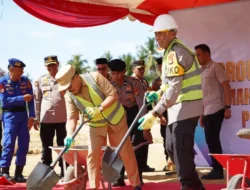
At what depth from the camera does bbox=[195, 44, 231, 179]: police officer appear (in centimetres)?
716

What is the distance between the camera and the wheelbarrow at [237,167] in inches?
178

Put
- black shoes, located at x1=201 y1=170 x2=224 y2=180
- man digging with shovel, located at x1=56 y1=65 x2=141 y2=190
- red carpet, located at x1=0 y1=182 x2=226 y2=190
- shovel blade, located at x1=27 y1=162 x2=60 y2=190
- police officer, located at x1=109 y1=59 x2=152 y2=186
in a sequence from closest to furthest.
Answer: shovel blade, located at x1=27 y1=162 x2=60 y2=190 < man digging with shovel, located at x1=56 y1=65 x2=141 y2=190 < red carpet, located at x1=0 y1=182 x2=226 y2=190 < police officer, located at x1=109 y1=59 x2=152 y2=186 < black shoes, located at x1=201 y1=170 x2=224 y2=180

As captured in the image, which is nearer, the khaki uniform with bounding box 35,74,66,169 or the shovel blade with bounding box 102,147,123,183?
the shovel blade with bounding box 102,147,123,183

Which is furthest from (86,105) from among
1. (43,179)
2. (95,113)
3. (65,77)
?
(43,179)

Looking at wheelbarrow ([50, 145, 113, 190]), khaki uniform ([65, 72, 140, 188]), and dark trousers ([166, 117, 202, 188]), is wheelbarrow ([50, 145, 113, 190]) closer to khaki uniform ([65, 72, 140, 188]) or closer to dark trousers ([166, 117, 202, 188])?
khaki uniform ([65, 72, 140, 188])

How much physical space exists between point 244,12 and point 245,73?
33.2 inches

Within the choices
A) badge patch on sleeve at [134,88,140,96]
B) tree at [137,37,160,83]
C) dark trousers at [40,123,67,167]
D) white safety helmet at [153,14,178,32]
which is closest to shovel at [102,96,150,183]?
white safety helmet at [153,14,178,32]

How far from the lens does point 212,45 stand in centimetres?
797

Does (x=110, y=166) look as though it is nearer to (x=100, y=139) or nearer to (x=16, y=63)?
(x=100, y=139)

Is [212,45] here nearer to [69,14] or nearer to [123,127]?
[69,14]

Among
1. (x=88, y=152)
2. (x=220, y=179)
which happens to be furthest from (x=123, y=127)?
(x=220, y=179)

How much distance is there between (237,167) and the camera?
4660 millimetres

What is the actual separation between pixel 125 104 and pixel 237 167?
2559 millimetres

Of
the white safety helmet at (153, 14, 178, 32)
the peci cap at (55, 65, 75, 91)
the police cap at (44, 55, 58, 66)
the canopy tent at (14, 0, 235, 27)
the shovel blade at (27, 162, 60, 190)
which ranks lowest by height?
the shovel blade at (27, 162, 60, 190)
